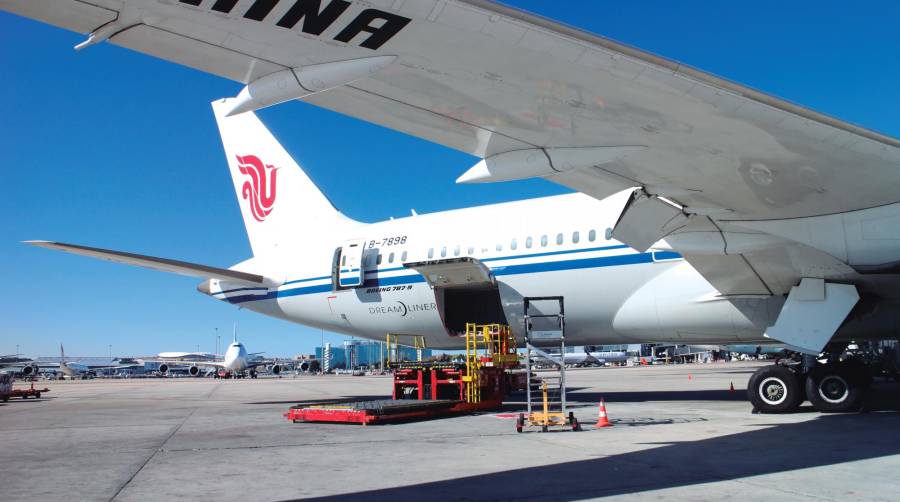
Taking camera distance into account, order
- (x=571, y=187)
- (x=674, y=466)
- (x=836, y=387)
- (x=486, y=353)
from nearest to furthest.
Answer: (x=674, y=466) → (x=571, y=187) → (x=836, y=387) → (x=486, y=353)

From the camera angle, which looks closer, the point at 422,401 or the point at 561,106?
→ the point at 561,106

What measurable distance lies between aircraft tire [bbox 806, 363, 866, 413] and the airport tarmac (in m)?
0.30

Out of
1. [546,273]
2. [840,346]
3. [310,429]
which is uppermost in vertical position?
[546,273]

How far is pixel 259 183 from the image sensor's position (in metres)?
22.7

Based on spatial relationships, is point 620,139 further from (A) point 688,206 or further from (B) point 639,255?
(B) point 639,255

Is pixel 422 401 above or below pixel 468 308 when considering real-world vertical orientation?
below

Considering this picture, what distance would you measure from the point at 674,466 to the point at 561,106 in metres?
3.90

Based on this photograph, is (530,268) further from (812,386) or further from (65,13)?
(65,13)

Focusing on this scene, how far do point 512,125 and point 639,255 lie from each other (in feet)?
27.3

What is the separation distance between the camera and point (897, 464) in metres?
7.08

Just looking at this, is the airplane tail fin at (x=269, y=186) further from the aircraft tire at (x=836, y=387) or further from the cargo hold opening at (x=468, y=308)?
the aircraft tire at (x=836, y=387)

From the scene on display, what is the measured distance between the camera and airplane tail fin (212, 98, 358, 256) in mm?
22000

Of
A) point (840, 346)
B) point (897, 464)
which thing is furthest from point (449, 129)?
point (840, 346)

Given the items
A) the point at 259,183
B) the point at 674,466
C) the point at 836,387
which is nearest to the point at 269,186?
the point at 259,183
